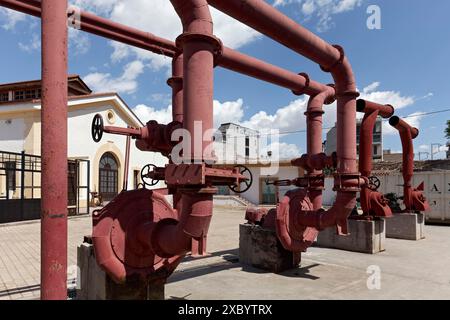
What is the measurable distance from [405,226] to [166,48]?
31.1 feet

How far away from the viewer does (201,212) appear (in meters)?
3.49

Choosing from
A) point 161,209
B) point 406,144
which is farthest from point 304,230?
point 406,144

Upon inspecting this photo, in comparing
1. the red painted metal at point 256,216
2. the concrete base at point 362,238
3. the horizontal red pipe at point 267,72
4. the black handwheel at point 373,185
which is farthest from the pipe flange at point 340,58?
the concrete base at point 362,238

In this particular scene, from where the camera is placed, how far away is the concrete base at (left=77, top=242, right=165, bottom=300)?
4219mm

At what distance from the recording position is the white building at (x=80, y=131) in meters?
19.3

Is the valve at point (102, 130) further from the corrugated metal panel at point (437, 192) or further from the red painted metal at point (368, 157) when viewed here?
the corrugated metal panel at point (437, 192)

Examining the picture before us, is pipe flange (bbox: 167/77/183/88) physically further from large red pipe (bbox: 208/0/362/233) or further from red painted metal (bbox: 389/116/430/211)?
red painted metal (bbox: 389/116/430/211)

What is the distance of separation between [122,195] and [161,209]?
0.54m

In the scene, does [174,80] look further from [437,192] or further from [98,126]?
[437,192]

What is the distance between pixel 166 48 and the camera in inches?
241

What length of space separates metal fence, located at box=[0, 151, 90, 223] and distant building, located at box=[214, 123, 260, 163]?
22.7 metres

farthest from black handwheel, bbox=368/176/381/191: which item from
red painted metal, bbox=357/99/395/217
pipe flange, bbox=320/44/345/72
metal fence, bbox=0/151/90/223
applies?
metal fence, bbox=0/151/90/223

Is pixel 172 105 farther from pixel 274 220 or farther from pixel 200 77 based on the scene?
pixel 274 220

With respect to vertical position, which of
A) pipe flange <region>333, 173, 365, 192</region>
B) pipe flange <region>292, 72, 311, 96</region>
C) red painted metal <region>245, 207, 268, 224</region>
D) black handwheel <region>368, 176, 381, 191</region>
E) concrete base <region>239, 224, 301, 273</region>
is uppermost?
pipe flange <region>292, 72, 311, 96</region>
